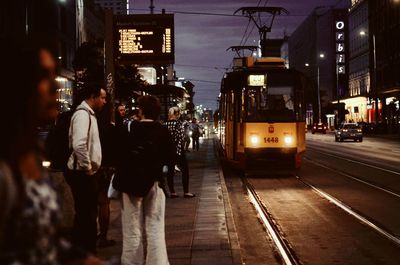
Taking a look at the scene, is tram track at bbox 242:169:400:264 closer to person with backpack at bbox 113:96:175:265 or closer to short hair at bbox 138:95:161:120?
person with backpack at bbox 113:96:175:265

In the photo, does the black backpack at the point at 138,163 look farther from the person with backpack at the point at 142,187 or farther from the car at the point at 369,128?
the car at the point at 369,128

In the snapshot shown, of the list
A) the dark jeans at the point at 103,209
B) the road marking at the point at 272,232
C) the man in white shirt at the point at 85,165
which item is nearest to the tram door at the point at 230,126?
the road marking at the point at 272,232

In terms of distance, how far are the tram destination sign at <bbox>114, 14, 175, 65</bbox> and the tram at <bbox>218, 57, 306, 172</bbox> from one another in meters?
2.61

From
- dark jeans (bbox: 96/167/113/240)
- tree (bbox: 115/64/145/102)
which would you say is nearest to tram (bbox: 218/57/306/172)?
tree (bbox: 115/64/145/102)

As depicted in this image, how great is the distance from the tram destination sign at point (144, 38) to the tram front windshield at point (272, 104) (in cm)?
284

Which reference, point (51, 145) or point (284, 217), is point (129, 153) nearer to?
point (51, 145)

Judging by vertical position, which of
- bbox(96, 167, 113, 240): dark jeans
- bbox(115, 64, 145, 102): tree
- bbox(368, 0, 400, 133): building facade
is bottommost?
bbox(96, 167, 113, 240): dark jeans

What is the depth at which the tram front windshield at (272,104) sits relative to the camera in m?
20.5

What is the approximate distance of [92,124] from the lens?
22.7ft

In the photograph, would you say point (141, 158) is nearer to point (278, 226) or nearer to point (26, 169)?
point (26, 169)

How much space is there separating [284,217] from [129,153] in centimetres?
571

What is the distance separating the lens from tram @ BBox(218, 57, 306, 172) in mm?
20484

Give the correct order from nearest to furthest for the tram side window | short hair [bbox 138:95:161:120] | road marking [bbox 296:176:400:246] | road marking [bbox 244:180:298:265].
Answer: short hair [bbox 138:95:161:120] → road marking [bbox 244:180:298:265] → road marking [bbox 296:176:400:246] → the tram side window

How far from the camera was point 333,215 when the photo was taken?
1174 centimetres
